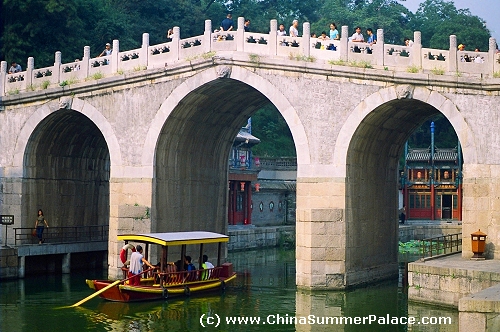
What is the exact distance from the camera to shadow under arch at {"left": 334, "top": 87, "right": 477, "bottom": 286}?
22.5 metres

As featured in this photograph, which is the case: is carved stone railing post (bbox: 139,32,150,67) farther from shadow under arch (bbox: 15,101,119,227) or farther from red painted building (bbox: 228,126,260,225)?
red painted building (bbox: 228,126,260,225)

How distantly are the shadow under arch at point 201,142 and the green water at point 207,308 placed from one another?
3266mm

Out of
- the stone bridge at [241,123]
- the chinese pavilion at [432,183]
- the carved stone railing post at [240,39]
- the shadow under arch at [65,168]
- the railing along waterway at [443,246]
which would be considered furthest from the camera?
the chinese pavilion at [432,183]

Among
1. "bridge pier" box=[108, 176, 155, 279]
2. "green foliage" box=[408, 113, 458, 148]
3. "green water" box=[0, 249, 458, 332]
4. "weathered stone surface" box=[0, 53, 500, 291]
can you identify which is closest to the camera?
"green water" box=[0, 249, 458, 332]

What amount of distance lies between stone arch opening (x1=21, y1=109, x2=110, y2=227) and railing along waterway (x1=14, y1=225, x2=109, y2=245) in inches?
9.7

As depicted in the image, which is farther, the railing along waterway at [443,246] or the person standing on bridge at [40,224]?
the person standing on bridge at [40,224]

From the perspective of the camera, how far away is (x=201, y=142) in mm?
28297

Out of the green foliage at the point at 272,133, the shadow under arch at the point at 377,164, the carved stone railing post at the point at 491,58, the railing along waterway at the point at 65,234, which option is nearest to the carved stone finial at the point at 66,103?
the railing along waterway at the point at 65,234

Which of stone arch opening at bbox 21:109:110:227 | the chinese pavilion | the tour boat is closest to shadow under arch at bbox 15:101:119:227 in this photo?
stone arch opening at bbox 21:109:110:227

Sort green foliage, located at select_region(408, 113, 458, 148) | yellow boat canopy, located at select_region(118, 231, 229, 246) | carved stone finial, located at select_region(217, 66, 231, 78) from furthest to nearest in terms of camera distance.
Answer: green foliage, located at select_region(408, 113, 458, 148) < carved stone finial, located at select_region(217, 66, 231, 78) < yellow boat canopy, located at select_region(118, 231, 229, 246)

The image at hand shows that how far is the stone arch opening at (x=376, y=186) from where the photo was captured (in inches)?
926

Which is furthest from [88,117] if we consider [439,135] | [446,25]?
[446,25]

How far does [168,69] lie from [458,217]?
91.8ft

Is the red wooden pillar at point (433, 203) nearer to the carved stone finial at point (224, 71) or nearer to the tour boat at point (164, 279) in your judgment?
the tour boat at point (164, 279)
